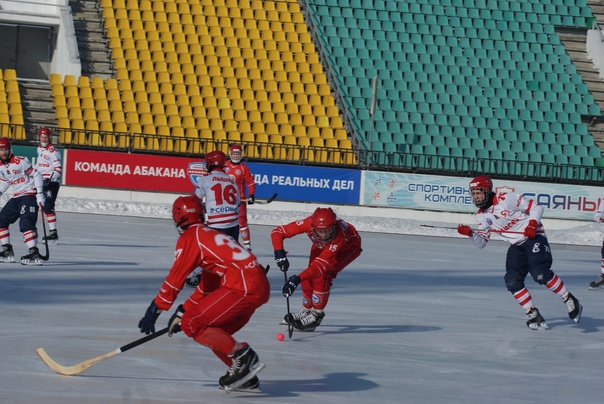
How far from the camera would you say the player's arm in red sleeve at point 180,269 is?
7.26m

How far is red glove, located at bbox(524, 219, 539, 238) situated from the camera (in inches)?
463

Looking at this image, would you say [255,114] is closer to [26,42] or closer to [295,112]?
[295,112]

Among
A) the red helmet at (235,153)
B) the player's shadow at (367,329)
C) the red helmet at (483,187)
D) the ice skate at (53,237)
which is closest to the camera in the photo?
the player's shadow at (367,329)

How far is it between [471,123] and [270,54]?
656cm

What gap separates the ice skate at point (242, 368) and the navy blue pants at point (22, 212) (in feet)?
27.5

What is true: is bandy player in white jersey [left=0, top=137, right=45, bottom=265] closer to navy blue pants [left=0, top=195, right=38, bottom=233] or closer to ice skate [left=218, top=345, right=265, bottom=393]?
navy blue pants [left=0, top=195, right=38, bottom=233]

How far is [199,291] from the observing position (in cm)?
782

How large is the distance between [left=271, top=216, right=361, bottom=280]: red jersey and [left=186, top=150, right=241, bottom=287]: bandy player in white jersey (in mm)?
2107

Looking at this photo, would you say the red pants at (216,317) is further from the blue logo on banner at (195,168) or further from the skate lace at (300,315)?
the blue logo on banner at (195,168)

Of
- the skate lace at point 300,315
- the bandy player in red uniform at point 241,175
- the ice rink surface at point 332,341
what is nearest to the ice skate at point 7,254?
the ice rink surface at point 332,341

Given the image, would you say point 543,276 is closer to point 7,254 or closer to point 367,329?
point 367,329

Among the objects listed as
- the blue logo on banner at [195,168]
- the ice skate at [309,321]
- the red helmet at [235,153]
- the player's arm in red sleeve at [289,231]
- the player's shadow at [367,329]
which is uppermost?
the red helmet at [235,153]

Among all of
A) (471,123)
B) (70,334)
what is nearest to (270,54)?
(471,123)

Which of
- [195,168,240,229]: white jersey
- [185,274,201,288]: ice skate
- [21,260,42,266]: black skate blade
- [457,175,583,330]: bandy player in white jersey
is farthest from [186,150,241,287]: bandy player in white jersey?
[21,260,42,266]: black skate blade
